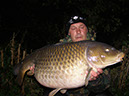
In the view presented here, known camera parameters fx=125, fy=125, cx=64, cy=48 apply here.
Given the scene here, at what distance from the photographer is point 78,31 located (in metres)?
2.41

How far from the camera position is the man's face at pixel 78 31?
2408 mm

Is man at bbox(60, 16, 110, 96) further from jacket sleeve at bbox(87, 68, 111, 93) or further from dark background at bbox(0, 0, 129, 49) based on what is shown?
dark background at bbox(0, 0, 129, 49)

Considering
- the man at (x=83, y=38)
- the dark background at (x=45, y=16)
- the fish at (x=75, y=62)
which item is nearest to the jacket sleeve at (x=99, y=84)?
the man at (x=83, y=38)

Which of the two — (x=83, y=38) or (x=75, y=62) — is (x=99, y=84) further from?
(x=83, y=38)

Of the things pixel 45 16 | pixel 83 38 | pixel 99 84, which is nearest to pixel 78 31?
pixel 83 38

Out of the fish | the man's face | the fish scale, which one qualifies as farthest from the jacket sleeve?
the man's face

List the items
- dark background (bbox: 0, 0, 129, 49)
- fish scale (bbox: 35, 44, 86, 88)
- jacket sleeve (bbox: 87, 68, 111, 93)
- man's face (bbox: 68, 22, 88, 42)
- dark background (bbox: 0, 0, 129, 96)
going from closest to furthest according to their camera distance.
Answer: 1. fish scale (bbox: 35, 44, 86, 88)
2. jacket sleeve (bbox: 87, 68, 111, 93)
3. man's face (bbox: 68, 22, 88, 42)
4. dark background (bbox: 0, 0, 129, 96)
5. dark background (bbox: 0, 0, 129, 49)

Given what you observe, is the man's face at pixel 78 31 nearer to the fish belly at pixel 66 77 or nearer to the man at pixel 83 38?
the man at pixel 83 38

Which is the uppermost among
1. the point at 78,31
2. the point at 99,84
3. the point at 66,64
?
the point at 78,31

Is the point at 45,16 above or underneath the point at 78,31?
above

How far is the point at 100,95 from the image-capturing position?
7.09ft

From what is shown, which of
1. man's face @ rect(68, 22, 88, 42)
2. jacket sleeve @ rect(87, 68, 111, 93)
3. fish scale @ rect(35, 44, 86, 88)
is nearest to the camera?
fish scale @ rect(35, 44, 86, 88)

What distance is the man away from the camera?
1.84 meters

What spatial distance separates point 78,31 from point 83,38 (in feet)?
0.55
